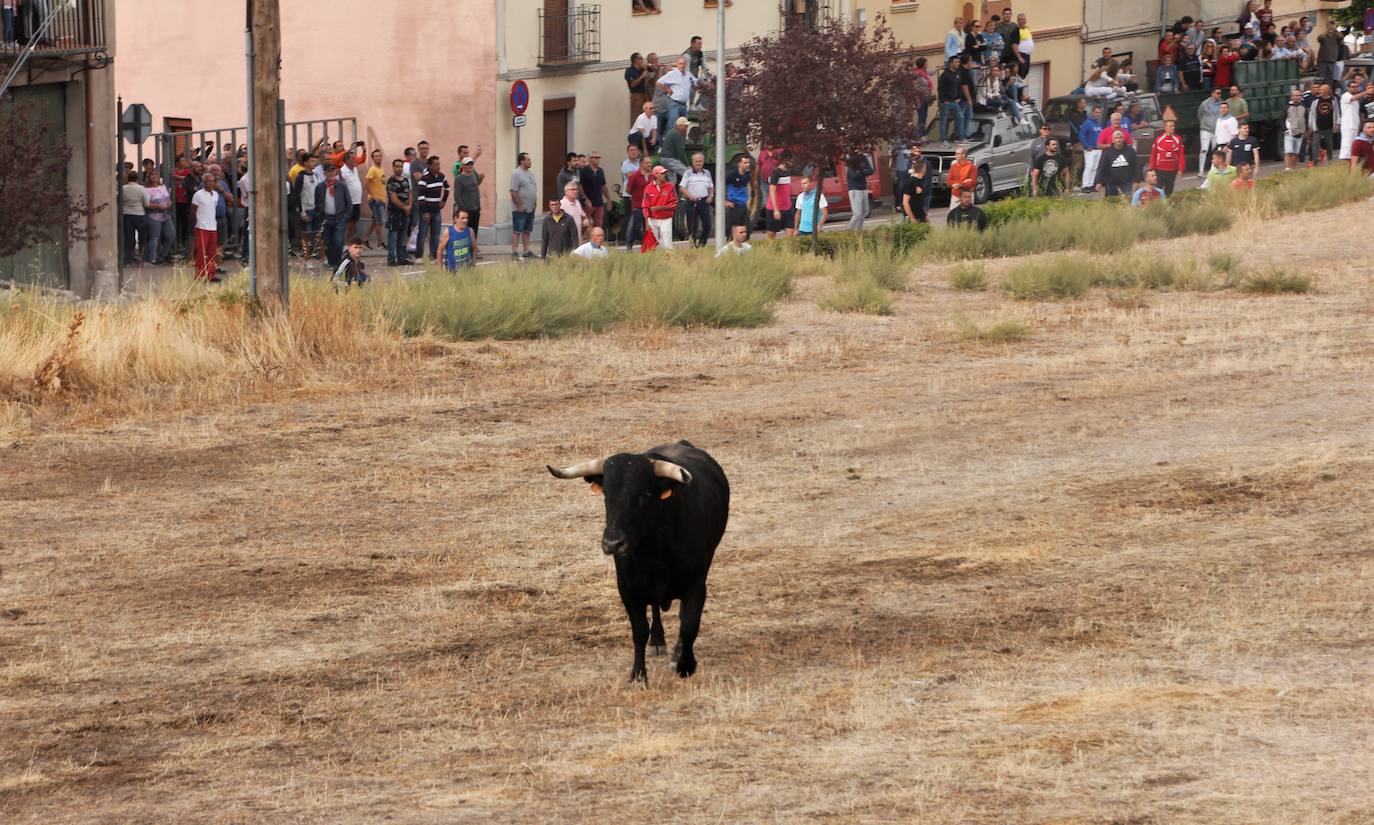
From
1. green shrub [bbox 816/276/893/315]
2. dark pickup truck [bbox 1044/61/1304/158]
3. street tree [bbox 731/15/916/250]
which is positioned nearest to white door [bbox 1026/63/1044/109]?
→ dark pickup truck [bbox 1044/61/1304/158]

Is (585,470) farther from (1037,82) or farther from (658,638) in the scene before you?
(1037,82)

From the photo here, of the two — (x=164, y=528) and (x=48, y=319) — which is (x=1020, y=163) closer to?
(x=48, y=319)

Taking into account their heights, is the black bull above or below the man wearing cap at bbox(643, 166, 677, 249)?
below

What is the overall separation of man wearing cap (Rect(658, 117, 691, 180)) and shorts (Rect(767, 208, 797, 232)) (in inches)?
75.0

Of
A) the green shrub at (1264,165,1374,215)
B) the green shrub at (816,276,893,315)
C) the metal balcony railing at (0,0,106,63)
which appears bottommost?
the green shrub at (816,276,893,315)

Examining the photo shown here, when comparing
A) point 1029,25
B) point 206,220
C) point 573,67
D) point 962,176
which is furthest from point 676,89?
point 1029,25

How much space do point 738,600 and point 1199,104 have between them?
3462cm

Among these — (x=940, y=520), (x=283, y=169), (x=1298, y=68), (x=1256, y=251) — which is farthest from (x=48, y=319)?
(x=1298, y=68)

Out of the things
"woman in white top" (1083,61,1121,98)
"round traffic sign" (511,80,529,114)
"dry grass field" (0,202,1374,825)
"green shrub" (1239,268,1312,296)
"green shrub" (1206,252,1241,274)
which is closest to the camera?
"dry grass field" (0,202,1374,825)

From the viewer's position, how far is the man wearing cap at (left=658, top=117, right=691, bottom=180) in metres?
35.2

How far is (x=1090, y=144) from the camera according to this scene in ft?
127

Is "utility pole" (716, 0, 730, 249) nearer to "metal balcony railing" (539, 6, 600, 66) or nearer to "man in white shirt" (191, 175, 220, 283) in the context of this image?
"metal balcony railing" (539, 6, 600, 66)

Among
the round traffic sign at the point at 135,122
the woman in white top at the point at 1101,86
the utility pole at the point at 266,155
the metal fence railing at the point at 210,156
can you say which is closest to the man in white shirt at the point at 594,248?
the utility pole at the point at 266,155

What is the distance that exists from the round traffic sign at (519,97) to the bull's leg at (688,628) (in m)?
24.8
